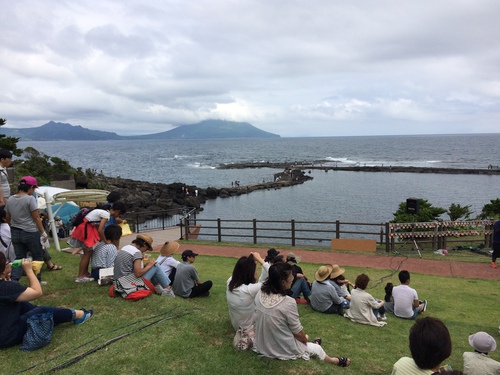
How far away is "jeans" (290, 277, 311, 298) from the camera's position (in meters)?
7.48

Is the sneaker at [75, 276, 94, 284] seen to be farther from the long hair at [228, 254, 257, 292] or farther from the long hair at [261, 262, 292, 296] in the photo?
the long hair at [261, 262, 292, 296]

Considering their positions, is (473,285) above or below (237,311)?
below

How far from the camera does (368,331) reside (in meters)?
6.38

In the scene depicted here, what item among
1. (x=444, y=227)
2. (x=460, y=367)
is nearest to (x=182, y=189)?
(x=444, y=227)

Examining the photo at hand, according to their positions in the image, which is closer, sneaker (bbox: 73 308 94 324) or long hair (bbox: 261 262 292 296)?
long hair (bbox: 261 262 292 296)

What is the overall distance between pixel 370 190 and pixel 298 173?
67.2 ft

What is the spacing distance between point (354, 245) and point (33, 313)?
Answer: 490 inches

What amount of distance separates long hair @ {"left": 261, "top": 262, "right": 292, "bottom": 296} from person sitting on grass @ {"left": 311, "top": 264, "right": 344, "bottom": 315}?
2779mm

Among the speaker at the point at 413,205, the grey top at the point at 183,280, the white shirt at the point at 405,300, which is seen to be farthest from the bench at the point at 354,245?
the grey top at the point at 183,280

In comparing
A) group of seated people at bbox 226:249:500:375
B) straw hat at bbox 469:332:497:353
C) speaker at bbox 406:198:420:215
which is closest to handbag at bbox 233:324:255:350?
group of seated people at bbox 226:249:500:375

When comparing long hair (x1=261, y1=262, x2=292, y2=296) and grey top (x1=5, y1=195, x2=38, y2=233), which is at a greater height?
grey top (x1=5, y1=195, x2=38, y2=233)

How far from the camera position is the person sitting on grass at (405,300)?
7191 mm

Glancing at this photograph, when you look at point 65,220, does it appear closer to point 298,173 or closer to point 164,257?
point 164,257

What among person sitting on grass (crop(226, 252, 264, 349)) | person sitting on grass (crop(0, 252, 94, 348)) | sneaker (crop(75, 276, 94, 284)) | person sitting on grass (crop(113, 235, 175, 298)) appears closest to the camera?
person sitting on grass (crop(0, 252, 94, 348))
